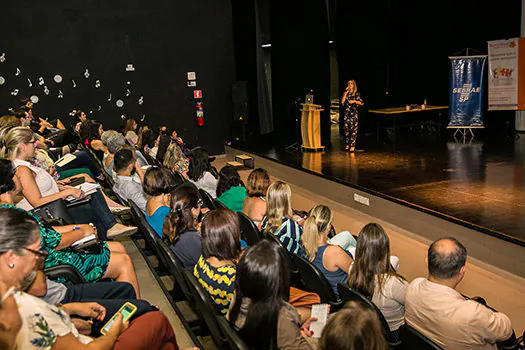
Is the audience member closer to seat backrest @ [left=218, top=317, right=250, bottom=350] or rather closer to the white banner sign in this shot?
seat backrest @ [left=218, top=317, right=250, bottom=350]

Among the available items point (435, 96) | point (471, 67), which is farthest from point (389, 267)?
point (435, 96)

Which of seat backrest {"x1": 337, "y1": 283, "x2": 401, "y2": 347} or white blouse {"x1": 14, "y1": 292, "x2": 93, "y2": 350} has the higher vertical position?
white blouse {"x1": 14, "y1": 292, "x2": 93, "y2": 350}

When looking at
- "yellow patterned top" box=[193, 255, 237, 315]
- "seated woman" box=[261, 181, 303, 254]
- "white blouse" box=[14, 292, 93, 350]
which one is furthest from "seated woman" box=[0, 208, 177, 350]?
"seated woman" box=[261, 181, 303, 254]

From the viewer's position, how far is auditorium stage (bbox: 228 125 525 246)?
5.30 m

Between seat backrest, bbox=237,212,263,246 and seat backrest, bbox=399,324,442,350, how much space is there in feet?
5.55

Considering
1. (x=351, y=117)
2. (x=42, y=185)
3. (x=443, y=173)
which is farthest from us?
(x=351, y=117)

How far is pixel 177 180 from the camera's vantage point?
18.7 ft

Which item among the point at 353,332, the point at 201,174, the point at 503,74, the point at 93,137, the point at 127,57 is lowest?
the point at 201,174

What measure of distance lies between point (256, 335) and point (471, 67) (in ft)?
31.9

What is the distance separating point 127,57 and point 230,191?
6989 millimetres

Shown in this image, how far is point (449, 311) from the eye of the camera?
8.24 ft

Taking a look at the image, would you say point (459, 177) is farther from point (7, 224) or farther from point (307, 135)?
point (7, 224)

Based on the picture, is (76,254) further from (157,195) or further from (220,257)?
(157,195)

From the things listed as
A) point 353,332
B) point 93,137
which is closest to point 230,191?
point 353,332
